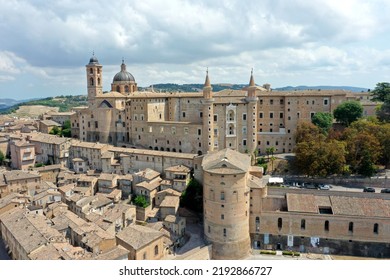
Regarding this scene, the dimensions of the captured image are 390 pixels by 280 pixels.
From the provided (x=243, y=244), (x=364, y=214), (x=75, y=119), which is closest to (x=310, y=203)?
(x=364, y=214)

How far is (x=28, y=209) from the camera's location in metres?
28.3

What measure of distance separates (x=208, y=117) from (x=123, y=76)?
20888 mm

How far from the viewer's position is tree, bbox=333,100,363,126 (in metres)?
37.4

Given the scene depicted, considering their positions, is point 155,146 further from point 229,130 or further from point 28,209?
point 28,209

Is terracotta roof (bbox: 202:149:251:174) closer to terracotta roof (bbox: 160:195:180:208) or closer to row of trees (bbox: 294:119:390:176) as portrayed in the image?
terracotta roof (bbox: 160:195:180:208)

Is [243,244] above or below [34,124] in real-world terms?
below

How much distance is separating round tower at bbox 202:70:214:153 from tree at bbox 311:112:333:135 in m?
11.5

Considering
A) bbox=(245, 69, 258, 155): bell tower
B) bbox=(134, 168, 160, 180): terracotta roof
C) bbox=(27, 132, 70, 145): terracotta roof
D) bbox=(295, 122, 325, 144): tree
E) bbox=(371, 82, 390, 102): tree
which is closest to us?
bbox=(134, 168, 160, 180): terracotta roof

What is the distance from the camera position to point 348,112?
124 ft

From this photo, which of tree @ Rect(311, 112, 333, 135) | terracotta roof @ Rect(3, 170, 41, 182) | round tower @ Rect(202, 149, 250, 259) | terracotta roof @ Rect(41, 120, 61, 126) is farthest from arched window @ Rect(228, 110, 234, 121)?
terracotta roof @ Rect(41, 120, 61, 126)

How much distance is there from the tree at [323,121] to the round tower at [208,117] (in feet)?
37.7

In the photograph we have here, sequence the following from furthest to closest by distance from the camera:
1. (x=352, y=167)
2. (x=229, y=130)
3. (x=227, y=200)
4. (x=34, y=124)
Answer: (x=34, y=124), (x=229, y=130), (x=352, y=167), (x=227, y=200)

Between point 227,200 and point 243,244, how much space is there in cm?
369
